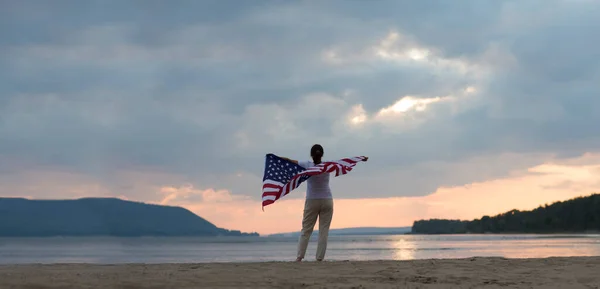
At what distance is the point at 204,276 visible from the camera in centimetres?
999

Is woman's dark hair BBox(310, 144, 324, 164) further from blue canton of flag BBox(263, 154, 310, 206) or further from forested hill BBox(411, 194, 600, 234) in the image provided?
forested hill BBox(411, 194, 600, 234)

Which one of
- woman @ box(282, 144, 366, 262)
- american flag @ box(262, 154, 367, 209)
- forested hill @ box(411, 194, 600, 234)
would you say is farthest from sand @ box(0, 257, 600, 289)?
forested hill @ box(411, 194, 600, 234)

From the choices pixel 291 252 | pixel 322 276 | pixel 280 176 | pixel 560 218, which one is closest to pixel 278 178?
pixel 280 176

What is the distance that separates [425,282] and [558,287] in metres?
2.00

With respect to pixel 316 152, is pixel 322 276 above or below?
below

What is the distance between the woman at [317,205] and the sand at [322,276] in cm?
205

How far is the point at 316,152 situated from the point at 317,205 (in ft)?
4.06

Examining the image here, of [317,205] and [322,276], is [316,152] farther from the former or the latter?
[322,276]

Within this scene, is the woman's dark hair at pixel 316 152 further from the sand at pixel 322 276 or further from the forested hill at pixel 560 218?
the forested hill at pixel 560 218

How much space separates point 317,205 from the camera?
1453cm

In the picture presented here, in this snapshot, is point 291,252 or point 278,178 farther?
point 291,252

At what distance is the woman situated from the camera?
1450cm

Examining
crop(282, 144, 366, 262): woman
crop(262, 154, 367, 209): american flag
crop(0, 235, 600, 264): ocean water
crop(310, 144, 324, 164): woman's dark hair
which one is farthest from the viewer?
crop(0, 235, 600, 264): ocean water

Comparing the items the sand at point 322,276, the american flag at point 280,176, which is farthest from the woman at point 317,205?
the sand at point 322,276
